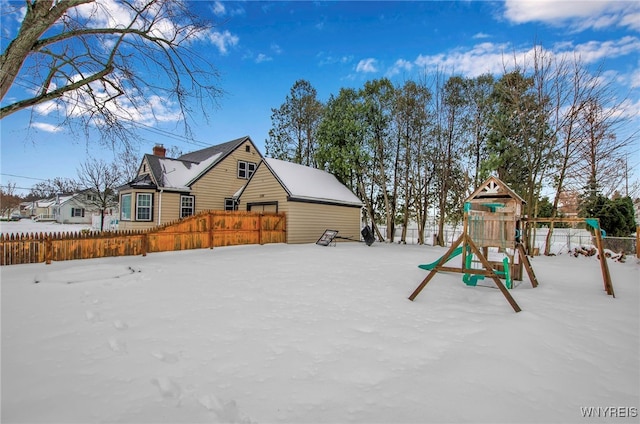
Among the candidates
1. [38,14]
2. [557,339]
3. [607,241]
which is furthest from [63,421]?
[607,241]

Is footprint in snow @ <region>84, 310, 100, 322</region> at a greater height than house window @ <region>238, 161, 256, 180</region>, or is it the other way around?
house window @ <region>238, 161, 256, 180</region>

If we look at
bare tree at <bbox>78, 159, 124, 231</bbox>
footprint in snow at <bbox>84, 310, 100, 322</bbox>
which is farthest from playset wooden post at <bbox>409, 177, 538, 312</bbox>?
bare tree at <bbox>78, 159, 124, 231</bbox>

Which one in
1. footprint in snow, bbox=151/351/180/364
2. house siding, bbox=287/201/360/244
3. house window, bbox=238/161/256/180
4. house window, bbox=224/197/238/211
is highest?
house window, bbox=238/161/256/180

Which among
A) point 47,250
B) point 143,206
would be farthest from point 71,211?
point 47,250

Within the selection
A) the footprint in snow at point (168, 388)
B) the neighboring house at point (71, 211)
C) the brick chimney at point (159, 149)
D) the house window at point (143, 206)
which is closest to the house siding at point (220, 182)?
the house window at point (143, 206)

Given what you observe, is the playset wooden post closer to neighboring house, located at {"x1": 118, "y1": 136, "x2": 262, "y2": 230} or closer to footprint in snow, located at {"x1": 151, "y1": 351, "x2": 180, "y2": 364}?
footprint in snow, located at {"x1": 151, "y1": 351, "x2": 180, "y2": 364}

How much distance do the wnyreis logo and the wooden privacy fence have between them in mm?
11339

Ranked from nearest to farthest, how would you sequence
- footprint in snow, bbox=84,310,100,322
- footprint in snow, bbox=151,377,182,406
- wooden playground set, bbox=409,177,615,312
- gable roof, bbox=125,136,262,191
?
footprint in snow, bbox=151,377,182,406 → footprint in snow, bbox=84,310,100,322 → wooden playground set, bbox=409,177,615,312 → gable roof, bbox=125,136,262,191

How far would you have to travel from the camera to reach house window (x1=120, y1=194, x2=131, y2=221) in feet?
58.0

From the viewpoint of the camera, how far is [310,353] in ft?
10.8

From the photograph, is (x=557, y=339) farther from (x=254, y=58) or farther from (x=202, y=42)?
(x=254, y=58)

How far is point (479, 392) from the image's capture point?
2.58 m

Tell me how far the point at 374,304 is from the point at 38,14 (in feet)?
27.5

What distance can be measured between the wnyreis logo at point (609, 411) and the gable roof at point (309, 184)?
Result: 13.1 meters
